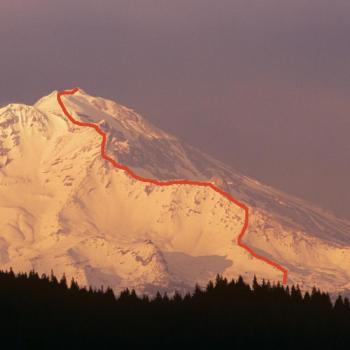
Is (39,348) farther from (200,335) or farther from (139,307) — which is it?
(139,307)

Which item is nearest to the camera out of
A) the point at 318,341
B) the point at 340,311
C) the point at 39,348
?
the point at 39,348

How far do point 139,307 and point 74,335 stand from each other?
23267 millimetres

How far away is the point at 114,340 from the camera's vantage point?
17100 cm

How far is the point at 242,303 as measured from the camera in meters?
199

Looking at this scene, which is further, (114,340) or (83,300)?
(83,300)

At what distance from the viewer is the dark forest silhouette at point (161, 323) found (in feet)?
560

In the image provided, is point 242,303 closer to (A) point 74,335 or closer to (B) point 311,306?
(B) point 311,306

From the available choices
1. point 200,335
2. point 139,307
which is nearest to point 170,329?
point 200,335

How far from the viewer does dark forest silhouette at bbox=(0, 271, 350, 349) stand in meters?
171

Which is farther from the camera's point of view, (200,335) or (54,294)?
(54,294)

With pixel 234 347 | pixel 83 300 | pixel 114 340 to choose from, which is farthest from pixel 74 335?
pixel 83 300

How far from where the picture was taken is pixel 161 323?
597 ft

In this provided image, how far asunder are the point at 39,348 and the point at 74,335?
8.75 meters

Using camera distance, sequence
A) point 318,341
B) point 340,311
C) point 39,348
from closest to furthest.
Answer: point 39,348, point 318,341, point 340,311
